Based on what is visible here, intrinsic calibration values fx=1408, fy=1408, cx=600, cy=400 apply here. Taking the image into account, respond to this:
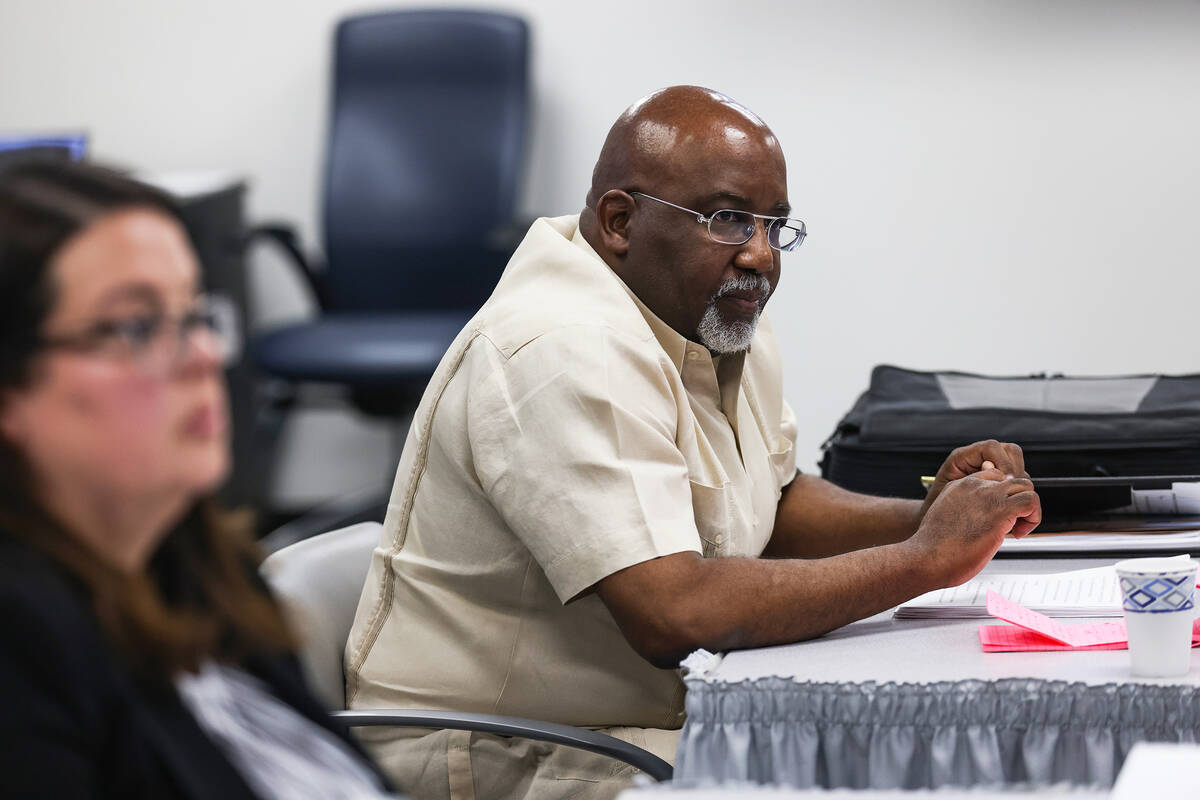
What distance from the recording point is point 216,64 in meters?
4.00

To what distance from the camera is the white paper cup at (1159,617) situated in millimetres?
1208

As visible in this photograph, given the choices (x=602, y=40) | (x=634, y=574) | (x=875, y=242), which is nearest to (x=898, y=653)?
(x=634, y=574)

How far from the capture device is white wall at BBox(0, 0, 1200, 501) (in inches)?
139

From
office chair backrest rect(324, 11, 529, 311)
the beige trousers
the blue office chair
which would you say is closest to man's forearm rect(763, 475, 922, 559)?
the beige trousers

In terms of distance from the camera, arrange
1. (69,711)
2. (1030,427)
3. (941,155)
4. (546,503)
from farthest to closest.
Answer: (941,155)
(1030,427)
(546,503)
(69,711)

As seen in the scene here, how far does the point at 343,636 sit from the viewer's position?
161 cm

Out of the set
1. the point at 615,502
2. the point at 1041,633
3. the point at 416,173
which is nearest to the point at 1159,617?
the point at 1041,633

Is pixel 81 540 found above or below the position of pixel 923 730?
above

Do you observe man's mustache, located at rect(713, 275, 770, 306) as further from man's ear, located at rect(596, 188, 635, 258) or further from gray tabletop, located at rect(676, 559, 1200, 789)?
gray tabletop, located at rect(676, 559, 1200, 789)

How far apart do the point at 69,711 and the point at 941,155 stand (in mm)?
3247

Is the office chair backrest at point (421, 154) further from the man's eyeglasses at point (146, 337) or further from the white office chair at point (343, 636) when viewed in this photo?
the man's eyeglasses at point (146, 337)

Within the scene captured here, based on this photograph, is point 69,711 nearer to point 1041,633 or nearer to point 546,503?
point 546,503

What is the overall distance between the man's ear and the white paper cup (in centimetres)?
74

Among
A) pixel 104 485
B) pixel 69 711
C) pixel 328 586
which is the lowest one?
pixel 328 586
